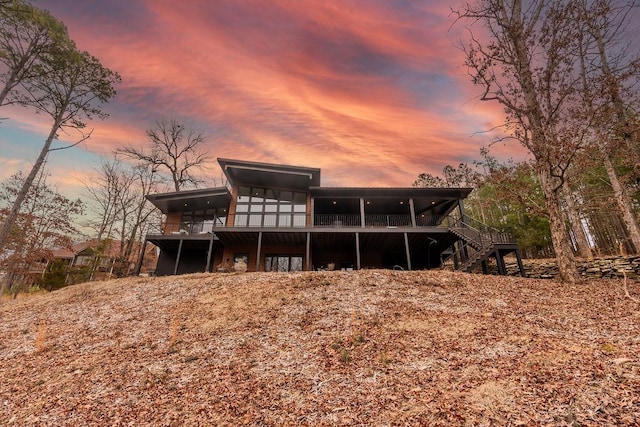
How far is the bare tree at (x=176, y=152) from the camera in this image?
1048 inches

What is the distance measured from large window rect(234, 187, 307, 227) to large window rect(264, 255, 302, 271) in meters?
2.51

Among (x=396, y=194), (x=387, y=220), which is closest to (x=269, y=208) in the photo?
(x=387, y=220)

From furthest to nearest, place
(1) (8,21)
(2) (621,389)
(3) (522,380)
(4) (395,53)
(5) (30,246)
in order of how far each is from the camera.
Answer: (5) (30,246)
(4) (395,53)
(1) (8,21)
(3) (522,380)
(2) (621,389)

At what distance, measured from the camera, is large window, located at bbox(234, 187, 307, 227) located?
62.1ft

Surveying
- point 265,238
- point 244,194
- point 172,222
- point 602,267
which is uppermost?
point 244,194

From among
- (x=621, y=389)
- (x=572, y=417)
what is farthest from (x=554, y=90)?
(x=572, y=417)

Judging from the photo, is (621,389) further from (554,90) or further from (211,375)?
(554,90)

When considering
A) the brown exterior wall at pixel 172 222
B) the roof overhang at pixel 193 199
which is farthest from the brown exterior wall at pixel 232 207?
the brown exterior wall at pixel 172 222

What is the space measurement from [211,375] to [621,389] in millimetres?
6362

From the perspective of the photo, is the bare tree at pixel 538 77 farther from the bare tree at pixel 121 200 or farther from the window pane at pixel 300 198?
the bare tree at pixel 121 200

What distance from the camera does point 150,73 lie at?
50.7 ft

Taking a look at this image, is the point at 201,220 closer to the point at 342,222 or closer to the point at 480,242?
the point at 342,222

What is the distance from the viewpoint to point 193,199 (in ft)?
66.2

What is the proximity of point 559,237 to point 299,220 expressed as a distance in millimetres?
13487
